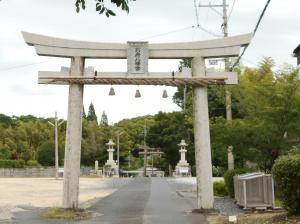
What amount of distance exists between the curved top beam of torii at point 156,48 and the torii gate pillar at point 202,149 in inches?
16.5

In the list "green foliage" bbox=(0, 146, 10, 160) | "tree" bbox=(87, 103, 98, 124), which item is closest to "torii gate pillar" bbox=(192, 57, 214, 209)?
"green foliage" bbox=(0, 146, 10, 160)

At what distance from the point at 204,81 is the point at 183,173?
1896 inches

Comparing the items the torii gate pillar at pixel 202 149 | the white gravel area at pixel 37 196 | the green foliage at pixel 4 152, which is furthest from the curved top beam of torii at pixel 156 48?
the green foliage at pixel 4 152

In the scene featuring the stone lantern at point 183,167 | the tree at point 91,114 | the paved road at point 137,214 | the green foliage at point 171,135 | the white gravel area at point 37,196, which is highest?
the tree at point 91,114

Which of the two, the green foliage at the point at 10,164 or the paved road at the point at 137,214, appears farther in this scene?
the green foliage at the point at 10,164

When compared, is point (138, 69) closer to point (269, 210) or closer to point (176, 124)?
point (269, 210)

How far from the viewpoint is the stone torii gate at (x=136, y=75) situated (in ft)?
60.6

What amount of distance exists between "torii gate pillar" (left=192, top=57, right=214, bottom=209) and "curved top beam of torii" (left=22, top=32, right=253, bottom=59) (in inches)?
16.5

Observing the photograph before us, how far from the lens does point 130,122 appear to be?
12356 cm

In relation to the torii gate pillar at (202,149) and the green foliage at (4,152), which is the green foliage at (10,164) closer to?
the green foliage at (4,152)

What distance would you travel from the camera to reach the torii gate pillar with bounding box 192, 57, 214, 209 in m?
18.8

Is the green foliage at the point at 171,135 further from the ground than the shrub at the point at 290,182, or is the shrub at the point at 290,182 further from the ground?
the green foliage at the point at 171,135

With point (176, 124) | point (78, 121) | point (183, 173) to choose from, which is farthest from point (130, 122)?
point (78, 121)

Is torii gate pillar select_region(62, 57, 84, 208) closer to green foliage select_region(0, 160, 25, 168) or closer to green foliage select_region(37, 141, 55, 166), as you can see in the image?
green foliage select_region(0, 160, 25, 168)
